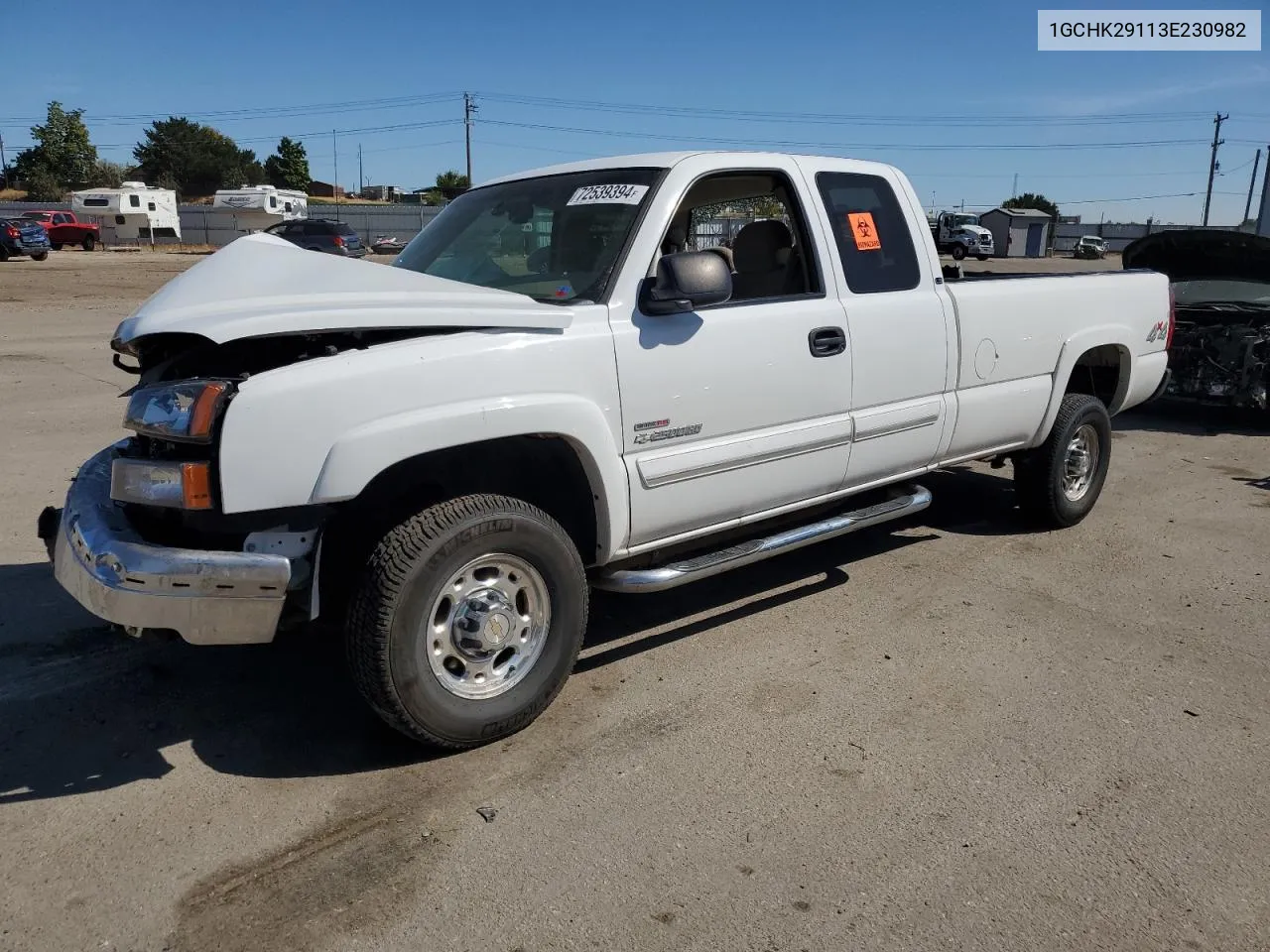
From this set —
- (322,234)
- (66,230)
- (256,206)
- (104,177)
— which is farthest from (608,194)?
(104,177)

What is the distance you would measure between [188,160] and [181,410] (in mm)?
102659

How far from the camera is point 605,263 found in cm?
396

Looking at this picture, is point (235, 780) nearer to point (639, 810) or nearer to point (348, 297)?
point (639, 810)

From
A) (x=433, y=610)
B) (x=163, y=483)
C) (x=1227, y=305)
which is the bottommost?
(x=433, y=610)

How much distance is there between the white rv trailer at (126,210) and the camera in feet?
170

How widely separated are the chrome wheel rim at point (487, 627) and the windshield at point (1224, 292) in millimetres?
8207

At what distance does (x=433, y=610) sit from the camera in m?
3.34

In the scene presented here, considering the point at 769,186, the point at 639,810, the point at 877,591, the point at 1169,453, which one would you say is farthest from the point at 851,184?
the point at 1169,453

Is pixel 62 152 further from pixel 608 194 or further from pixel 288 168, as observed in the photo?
pixel 608 194

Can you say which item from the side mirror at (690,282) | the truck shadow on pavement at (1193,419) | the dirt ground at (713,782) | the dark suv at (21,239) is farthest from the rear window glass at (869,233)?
the dark suv at (21,239)

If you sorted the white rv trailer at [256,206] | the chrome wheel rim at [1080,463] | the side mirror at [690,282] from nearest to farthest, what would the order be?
1. the side mirror at [690,282]
2. the chrome wheel rim at [1080,463]
3. the white rv trailer at [256,206]

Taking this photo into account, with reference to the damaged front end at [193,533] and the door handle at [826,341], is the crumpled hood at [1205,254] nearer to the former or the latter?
the door handle at [826,341]

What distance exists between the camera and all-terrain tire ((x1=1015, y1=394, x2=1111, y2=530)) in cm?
593

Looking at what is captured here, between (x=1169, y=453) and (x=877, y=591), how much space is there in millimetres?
4845
